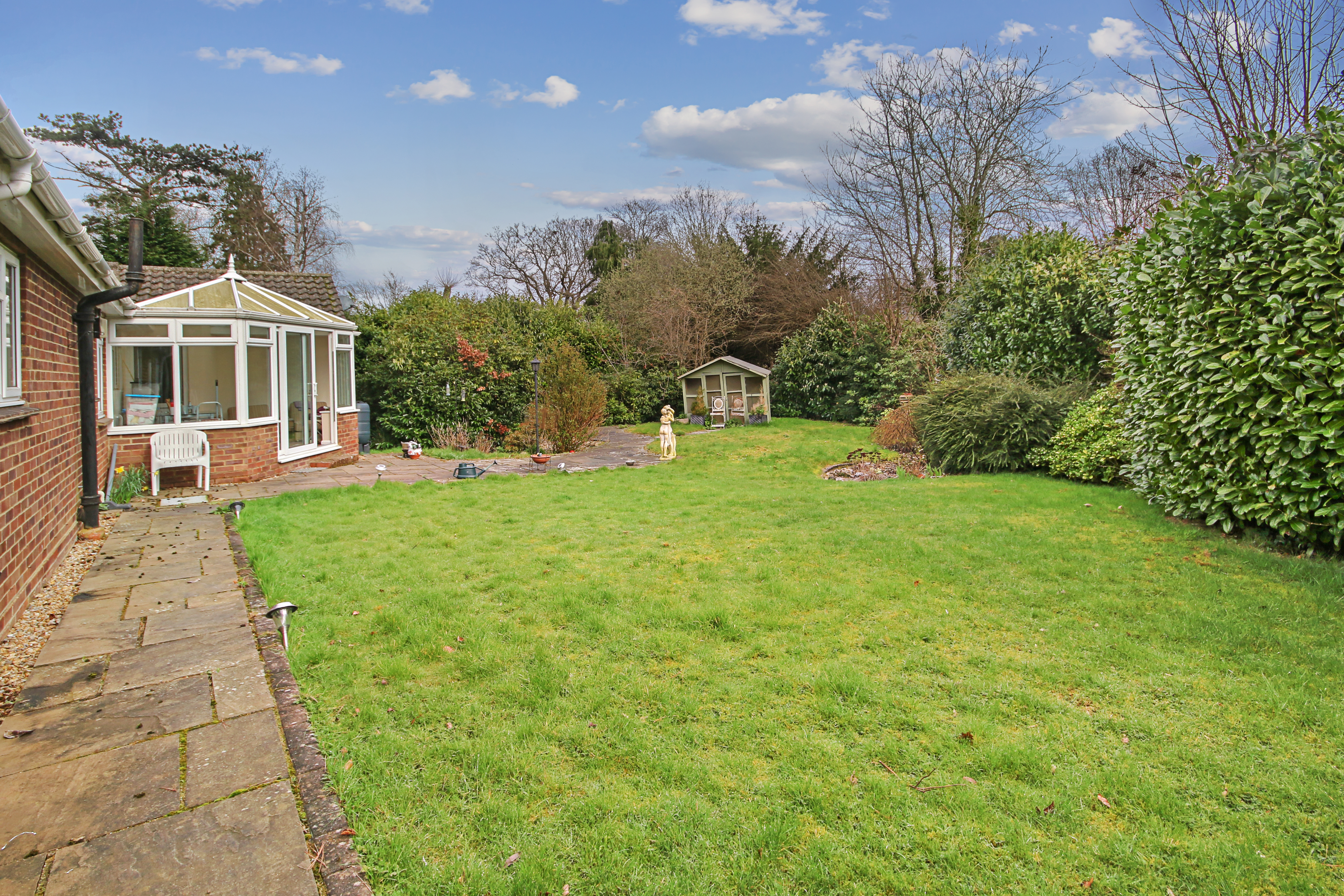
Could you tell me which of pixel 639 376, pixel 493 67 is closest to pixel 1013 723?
pixel 493 67

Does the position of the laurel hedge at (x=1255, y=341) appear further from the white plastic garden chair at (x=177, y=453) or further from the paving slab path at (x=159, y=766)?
the white plastic garden chair at (x=177, y=453)

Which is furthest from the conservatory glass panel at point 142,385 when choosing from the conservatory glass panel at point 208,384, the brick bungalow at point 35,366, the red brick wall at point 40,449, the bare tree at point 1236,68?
the bare tree at point 1236,68

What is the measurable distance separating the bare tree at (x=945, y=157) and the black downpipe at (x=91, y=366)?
17.0 m

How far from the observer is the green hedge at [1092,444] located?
8992mm

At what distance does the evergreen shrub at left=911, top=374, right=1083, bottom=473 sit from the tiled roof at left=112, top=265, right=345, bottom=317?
1240 centimetres

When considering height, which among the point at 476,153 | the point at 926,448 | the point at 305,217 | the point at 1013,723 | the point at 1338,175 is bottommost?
the point at 1013,723

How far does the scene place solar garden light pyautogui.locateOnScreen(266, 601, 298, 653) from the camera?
12.5 feet

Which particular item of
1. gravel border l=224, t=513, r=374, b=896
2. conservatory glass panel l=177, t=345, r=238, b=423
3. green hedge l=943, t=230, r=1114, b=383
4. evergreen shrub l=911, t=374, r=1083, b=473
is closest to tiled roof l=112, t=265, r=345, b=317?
conservatory glass panel l=177, t=345, r=238, b=423

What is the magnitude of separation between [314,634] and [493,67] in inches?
472

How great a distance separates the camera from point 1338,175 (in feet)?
16.7

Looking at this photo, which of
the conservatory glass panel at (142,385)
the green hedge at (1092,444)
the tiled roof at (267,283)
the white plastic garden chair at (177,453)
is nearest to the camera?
the green hedge at (1092,444)

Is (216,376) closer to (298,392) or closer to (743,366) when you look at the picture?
(298,392)

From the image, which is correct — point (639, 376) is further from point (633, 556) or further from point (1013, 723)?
point (1013, 723)

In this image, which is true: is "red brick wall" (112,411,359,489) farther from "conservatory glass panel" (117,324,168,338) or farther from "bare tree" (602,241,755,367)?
"bare tree" (602,241,755,367)
